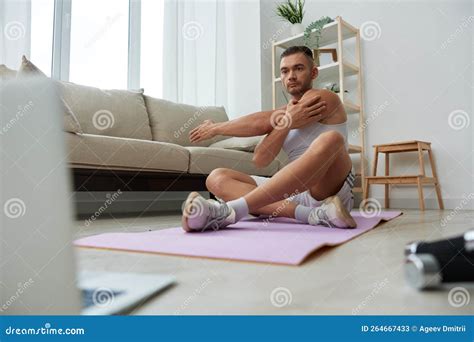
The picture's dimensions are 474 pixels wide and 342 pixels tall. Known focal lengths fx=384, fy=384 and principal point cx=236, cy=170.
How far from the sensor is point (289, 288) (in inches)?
24.7

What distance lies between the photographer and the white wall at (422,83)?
8.71 feet

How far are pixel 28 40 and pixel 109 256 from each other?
1821 millimetres

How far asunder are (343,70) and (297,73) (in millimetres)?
1637

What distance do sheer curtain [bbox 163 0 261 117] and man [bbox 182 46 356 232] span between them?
1676 millimetres

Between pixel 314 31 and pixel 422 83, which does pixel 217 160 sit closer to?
pixel 314 31

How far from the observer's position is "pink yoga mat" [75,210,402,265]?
34.3 inches

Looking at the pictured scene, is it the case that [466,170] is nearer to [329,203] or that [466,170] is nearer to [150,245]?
[329,203]

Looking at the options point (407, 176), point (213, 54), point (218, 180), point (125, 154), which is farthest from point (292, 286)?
point (213, 54)

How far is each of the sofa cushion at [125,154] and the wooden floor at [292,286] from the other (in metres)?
0.88

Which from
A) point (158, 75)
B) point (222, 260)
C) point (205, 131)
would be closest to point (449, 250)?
point (222, 260)

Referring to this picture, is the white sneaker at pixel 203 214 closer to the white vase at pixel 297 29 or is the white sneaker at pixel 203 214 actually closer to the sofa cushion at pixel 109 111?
the sofa cushion at pixel 109 111

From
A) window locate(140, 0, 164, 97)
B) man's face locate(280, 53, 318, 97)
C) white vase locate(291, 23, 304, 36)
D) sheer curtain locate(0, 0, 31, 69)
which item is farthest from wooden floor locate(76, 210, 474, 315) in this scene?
white vase locate(291, 23, 304, 36)

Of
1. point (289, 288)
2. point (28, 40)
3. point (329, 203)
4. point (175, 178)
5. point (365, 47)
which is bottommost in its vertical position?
point (289, 288)

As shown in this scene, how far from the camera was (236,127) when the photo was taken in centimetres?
147
